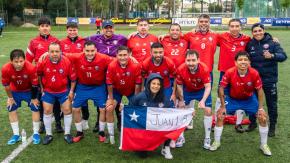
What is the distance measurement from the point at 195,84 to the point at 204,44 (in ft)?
3.40

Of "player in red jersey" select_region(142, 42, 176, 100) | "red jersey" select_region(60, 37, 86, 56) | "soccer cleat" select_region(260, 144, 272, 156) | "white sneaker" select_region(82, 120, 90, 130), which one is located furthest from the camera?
"white sneaker" select_region(82, 120, 90, 130)

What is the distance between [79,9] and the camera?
63469mm

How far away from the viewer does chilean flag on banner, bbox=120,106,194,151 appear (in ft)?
18.2

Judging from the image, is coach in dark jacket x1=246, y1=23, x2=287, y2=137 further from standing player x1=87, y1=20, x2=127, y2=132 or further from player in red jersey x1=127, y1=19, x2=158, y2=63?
standing player x1=87, y1=20, x2=127, y2=132

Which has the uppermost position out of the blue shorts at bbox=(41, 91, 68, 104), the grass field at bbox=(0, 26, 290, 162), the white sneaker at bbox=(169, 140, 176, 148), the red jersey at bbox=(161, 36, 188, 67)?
the red jersey at bbox=(161, 36, 188, 67)

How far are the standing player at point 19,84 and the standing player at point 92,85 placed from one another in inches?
25.6

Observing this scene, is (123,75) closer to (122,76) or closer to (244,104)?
(122,76)

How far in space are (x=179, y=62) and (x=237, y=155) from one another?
187 centimetres

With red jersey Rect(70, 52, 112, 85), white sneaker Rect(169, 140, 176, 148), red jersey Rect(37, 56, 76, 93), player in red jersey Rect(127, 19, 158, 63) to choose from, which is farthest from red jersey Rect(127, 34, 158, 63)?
white sneaker Rect(169, 140, 176, 148)

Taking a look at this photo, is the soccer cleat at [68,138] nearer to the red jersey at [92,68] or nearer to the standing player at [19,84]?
the standing player at [19,84]

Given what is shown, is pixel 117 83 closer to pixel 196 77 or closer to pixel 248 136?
pixel 196 77

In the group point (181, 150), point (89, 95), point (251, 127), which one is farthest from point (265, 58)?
point (89, 95)

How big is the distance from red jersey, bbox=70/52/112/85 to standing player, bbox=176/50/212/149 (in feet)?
3.97

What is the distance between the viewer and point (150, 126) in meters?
5.58
